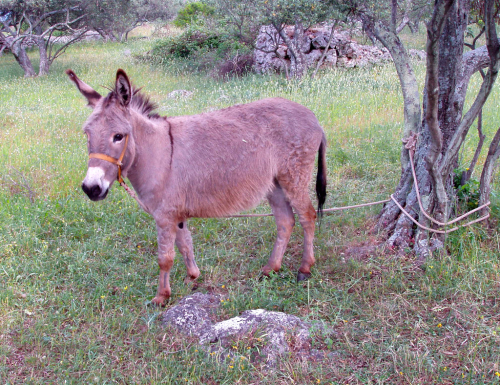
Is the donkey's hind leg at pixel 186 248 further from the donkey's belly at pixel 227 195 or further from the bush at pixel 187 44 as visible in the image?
the bush at pixel 187 44

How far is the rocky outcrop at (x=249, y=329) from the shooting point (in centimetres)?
284

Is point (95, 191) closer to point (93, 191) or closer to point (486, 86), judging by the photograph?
point (93, 191)

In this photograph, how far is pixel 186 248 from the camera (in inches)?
149

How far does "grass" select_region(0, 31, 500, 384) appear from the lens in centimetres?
273

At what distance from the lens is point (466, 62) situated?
3717 mm

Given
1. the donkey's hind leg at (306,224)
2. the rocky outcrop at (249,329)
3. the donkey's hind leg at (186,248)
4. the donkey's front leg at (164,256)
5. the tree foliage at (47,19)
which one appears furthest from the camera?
the tree foliage at (47,19)

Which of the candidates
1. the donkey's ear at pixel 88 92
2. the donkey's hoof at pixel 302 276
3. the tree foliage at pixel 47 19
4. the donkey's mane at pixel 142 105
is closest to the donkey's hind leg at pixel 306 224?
the donkey's hoof at pixel 302 276

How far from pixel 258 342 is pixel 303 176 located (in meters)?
1.63

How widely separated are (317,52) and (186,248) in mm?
11490

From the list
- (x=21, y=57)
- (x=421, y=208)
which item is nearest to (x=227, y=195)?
(x=421, y=208)

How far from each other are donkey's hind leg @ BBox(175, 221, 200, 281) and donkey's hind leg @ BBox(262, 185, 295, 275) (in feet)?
2.23

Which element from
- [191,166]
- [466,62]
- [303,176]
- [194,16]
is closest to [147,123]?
[191,166]

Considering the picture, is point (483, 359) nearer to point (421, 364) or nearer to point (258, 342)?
point (421, 364)

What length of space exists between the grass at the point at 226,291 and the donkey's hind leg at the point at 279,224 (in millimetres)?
143
